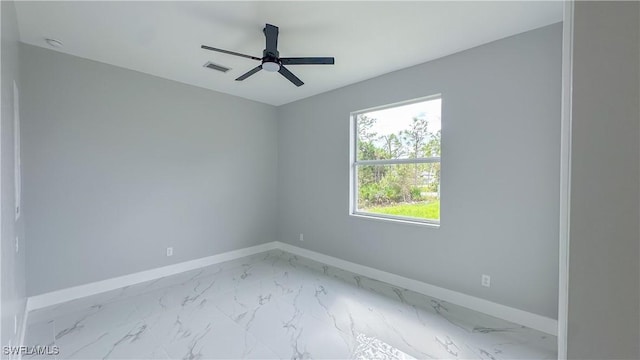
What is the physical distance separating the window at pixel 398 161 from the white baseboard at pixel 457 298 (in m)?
0.72

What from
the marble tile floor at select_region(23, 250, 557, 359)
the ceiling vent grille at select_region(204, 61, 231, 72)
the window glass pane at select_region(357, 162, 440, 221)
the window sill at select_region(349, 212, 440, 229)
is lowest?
the marble tile floor at select_region(23, 250, 557, 359)

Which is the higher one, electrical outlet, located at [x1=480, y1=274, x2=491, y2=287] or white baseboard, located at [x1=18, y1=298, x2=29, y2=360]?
electrical outlet, located at [x1=480, y1=274, x2=491, y2=287]

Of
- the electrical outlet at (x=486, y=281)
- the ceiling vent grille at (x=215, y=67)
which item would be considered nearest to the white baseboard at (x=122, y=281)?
the ceiling vent grille at (x=215, y=67)

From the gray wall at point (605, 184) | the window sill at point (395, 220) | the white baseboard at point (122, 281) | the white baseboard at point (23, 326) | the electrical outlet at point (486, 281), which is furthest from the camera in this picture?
the window sill at point (395, 220)

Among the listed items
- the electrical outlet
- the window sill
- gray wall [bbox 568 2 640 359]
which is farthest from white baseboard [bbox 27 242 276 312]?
gray wall [bbox 568 2 640 359]

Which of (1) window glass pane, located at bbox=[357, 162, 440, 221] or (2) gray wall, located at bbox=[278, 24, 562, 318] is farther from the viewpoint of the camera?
(1) window glass pane, located at bbox=[357, 162, 440, 221]

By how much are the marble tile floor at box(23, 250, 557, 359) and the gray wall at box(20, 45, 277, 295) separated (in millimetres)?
523

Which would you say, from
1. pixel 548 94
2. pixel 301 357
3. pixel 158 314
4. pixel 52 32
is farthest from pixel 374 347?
pixel 52 32

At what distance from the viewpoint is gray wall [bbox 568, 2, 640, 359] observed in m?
0.36

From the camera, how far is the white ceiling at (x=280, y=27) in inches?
82.7

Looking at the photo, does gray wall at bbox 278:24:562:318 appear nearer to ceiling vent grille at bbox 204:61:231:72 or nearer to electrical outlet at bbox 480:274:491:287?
electrical outlet at bbox 480:274:491:287

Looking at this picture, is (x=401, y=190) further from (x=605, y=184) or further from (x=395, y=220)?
(x=605, y=184)

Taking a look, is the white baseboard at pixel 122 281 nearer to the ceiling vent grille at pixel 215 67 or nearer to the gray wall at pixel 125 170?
the gray wall at pixel 125 170

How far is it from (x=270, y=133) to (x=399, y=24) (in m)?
2.98
